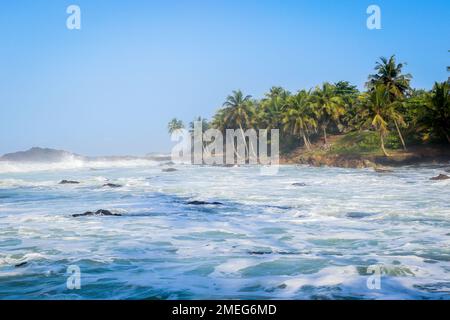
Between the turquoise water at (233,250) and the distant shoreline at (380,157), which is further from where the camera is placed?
the distant shoreline at (380,157)

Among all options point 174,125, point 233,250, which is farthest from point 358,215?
point 174,125

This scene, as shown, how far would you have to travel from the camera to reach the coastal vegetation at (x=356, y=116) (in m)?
43.2

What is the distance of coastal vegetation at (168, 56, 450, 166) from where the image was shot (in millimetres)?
43250

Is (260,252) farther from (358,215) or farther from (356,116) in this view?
(356,116)

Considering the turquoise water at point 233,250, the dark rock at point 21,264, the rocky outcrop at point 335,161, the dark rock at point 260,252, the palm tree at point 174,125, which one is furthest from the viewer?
the palm tree at point 174,125

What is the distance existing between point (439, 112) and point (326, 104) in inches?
769

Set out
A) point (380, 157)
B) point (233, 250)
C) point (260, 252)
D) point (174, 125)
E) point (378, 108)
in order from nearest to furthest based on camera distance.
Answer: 1. point (260, 252)
2. point (233, 250)
3. point (378, 108)
4. point (380, 157)
5. point (174, 125)

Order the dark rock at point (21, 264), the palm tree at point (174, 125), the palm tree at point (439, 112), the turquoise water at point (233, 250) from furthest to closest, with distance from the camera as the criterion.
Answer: the palm tree at point (174, 125) < the palm tree at point (439, 112) < the dark rock at point (21, 264) < the turquoise water at point (233, 250)

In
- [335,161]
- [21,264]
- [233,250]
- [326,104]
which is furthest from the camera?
[326,104]

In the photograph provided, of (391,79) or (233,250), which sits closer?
(233,250)

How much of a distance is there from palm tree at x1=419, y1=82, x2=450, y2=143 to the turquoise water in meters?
24.6

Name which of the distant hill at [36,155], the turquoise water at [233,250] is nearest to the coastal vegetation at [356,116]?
the turquoise water at [233,250]

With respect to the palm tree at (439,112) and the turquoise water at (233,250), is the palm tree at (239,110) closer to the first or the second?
the palm tree at (439,112)

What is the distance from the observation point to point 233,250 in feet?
32.6
